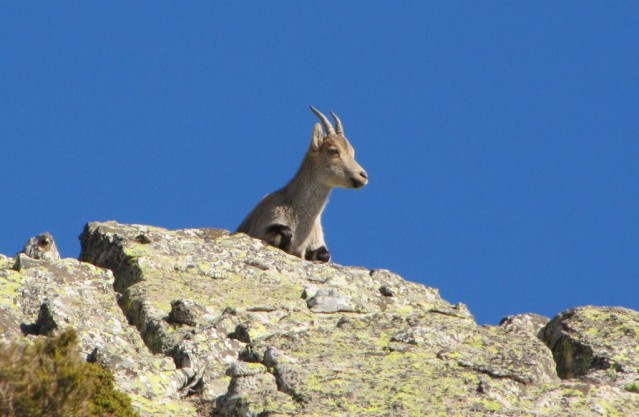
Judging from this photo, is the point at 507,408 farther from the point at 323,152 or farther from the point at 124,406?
the point at 323,152

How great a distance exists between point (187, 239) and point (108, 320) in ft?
13.2

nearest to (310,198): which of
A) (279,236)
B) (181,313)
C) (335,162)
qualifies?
(335,162)

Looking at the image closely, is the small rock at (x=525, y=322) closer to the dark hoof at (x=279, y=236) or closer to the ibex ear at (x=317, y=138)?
the dark hoof at (x=279, y=236)

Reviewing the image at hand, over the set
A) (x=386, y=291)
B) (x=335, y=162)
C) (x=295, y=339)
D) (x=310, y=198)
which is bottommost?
(x=295, y=339)

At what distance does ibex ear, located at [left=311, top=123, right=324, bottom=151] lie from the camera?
923 inches

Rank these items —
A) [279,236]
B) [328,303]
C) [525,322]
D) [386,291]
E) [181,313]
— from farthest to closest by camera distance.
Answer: [279,236] < [386,291] < [525,322] < [328,303] < [181,313]

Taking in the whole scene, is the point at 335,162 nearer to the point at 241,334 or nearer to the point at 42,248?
the point at 42,248

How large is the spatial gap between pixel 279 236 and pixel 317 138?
2830 mm

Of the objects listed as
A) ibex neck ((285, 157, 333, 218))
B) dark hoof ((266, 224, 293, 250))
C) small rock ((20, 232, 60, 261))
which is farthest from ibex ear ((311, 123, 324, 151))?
small rock ((20, 232, 60, 261))

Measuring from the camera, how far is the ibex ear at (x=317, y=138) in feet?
76.9

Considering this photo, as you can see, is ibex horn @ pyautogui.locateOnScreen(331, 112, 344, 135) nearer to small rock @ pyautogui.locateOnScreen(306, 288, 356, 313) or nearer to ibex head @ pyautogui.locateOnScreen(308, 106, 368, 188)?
ibex head @ pyautogui.locateOnScreen(308, 106, 368, 188)

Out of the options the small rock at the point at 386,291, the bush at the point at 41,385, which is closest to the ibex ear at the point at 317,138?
the small rock at the point at 386,291

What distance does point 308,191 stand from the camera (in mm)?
22891

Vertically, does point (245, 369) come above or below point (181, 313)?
below
